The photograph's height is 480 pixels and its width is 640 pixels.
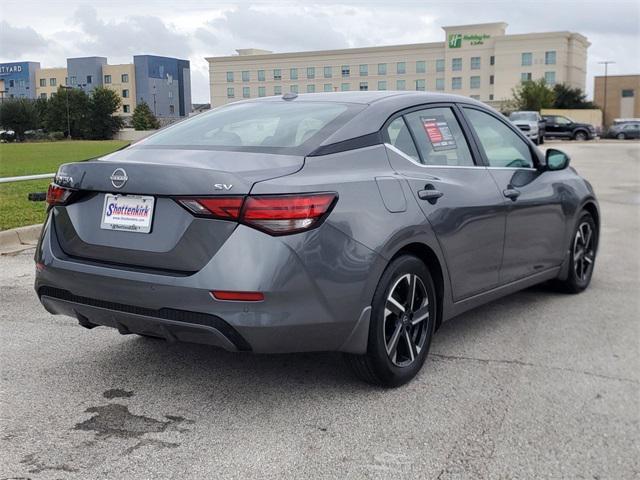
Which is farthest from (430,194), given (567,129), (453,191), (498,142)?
(567,129)

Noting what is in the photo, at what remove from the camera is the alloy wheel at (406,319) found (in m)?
3.90

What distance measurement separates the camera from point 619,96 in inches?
4178

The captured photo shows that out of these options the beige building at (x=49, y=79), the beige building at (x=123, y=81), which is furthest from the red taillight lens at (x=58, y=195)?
the beige building at (x=123, y=81)

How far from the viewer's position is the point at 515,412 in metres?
3.68

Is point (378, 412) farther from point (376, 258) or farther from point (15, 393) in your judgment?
point (15, 393)

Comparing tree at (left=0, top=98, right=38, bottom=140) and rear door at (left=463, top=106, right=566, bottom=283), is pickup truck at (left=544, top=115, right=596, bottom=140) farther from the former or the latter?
tree at (left=0, top=98, right=38, bottom=140)

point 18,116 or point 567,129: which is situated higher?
point 18,116

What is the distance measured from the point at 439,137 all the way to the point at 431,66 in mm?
121903

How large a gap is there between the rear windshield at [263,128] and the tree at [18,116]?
82.6 metres

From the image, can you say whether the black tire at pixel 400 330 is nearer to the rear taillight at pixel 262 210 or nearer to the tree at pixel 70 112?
the rear taillight at pixel 262 210

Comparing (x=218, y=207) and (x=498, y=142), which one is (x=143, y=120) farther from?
(x=218, y=207)

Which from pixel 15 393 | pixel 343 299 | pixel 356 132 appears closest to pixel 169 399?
pixel 15 393

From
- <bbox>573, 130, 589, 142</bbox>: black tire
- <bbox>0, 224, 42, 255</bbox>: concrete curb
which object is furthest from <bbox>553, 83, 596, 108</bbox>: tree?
<bbox>0, 224, 42, 255</bbox>: concrete curb

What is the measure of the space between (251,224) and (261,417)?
0.96 m
